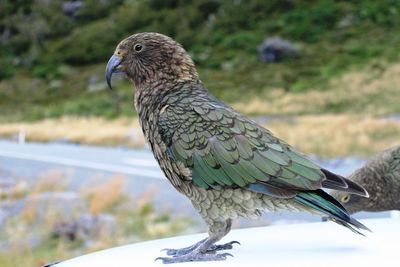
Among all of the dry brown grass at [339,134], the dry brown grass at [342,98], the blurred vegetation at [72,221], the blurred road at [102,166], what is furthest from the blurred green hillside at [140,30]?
the blurred vegetation at [72,221]

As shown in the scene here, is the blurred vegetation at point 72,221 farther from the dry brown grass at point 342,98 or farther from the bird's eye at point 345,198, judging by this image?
the bird's eye at point 345,198

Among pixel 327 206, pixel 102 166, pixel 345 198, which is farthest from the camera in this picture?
pixel 102 166

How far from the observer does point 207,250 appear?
144cm

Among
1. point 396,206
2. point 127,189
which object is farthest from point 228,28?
point 396,206

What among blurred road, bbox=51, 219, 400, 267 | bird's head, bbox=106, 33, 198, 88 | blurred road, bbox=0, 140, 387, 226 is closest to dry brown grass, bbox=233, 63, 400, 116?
blurred road, bbox=0, 140, 387, 226

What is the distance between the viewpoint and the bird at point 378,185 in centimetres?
196

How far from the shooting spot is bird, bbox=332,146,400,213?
1.96 metres

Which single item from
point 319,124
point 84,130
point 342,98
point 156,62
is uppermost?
point 342,98

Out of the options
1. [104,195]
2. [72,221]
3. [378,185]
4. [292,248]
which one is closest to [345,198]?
[378,185]

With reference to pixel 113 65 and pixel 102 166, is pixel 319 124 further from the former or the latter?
pixel 113 65

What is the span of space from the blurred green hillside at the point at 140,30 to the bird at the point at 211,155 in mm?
5031

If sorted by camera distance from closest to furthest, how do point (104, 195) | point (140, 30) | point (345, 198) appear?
point (345, 198), point (104, 195), point (140, 30)

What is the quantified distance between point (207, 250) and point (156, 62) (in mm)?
387

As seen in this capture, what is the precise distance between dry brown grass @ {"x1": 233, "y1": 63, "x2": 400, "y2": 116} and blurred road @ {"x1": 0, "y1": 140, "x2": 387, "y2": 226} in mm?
1047
